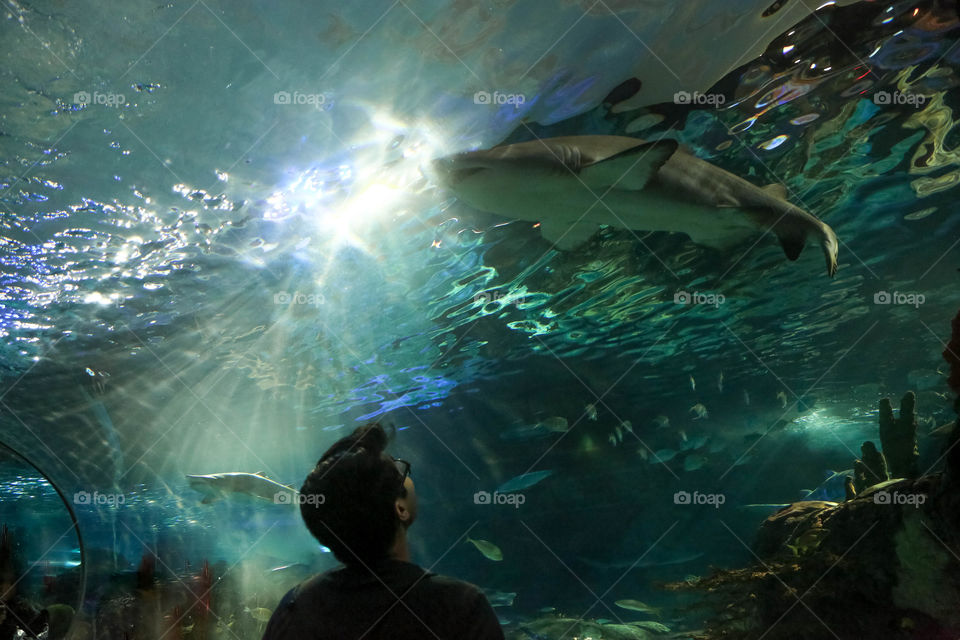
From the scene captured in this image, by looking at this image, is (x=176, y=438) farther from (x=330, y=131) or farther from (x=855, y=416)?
(x=855, y=416)

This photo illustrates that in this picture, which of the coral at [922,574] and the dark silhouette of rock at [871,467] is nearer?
the coral at [922,574]

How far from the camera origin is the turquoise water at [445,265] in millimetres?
5680

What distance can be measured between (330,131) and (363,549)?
20.0ft

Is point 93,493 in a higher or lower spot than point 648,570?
higher

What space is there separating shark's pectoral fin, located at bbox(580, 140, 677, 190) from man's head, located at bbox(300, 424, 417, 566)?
15.1ft

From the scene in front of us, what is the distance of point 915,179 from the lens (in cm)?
946

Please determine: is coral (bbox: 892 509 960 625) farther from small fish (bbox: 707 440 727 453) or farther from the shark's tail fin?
small fish (bbox: 707 440 727 453)

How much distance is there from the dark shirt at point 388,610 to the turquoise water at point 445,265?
3992 millimetres

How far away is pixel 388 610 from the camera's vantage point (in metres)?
1.71

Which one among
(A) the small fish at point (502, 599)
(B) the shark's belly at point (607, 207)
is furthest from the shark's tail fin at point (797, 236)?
(A) the small fish at point (502, 599)

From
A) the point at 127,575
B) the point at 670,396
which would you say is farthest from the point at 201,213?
the point at 670,396

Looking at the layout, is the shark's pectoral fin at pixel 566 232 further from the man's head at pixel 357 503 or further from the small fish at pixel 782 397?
the small fish at pixel 782 397

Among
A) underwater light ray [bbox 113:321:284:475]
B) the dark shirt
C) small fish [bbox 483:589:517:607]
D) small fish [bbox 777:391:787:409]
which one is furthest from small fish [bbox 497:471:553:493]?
the dark shirt

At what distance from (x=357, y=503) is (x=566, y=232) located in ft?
24.1
